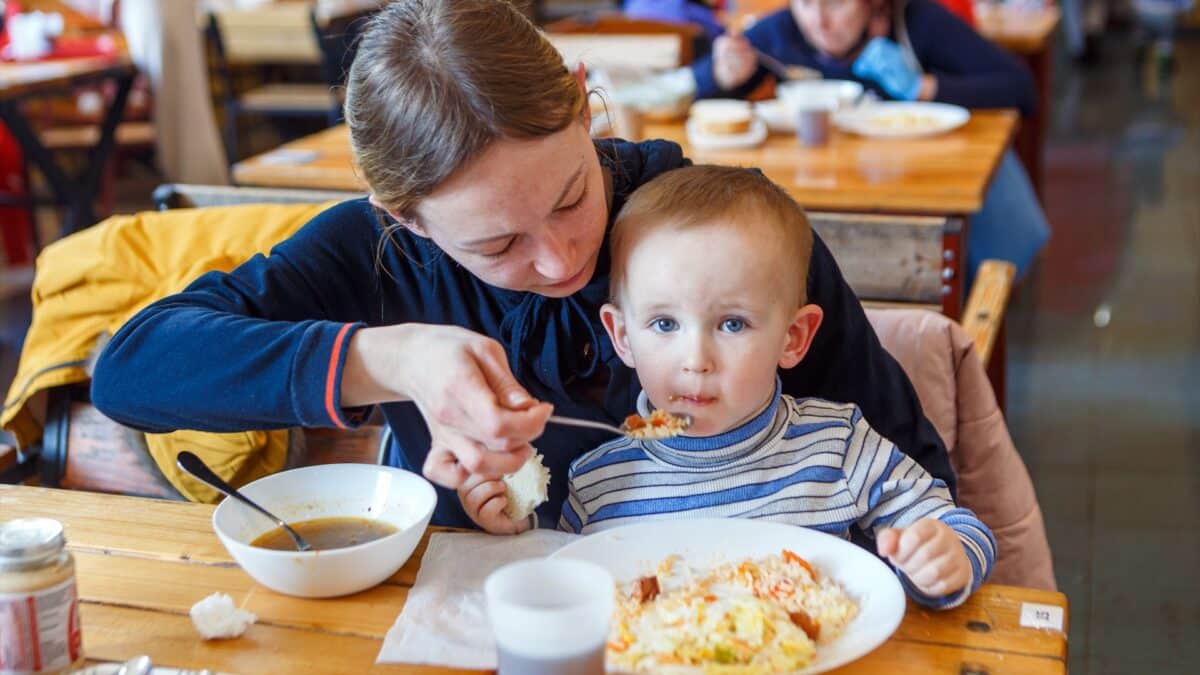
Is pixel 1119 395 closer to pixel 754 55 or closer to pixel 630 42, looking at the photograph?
pixel 754 55

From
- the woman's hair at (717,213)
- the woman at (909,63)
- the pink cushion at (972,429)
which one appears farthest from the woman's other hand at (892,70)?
the woman's hair at (717,213)

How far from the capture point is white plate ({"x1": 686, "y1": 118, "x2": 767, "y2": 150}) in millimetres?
3002

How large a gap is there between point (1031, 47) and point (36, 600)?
170 inches

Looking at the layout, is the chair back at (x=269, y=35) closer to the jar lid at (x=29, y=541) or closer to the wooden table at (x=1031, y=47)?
the wooden table at (x=1031, y=47)

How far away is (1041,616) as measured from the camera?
1143 mm

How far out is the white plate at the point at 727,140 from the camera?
300 centimetres

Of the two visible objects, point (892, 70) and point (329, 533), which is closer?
point (329, 533)

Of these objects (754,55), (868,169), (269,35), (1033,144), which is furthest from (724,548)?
(269,35)

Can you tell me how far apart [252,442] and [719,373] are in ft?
2.80

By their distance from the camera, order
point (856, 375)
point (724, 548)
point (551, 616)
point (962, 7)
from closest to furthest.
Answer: point (551, 616)
point (724, 548)
point (856, 375)
point (962, 7)

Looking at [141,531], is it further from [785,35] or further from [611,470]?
[785,35]

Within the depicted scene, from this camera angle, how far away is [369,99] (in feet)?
4.37

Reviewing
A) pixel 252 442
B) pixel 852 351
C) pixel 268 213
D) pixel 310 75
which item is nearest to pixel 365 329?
pixel 852 351

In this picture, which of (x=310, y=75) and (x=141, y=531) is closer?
(x=141, y=531)
